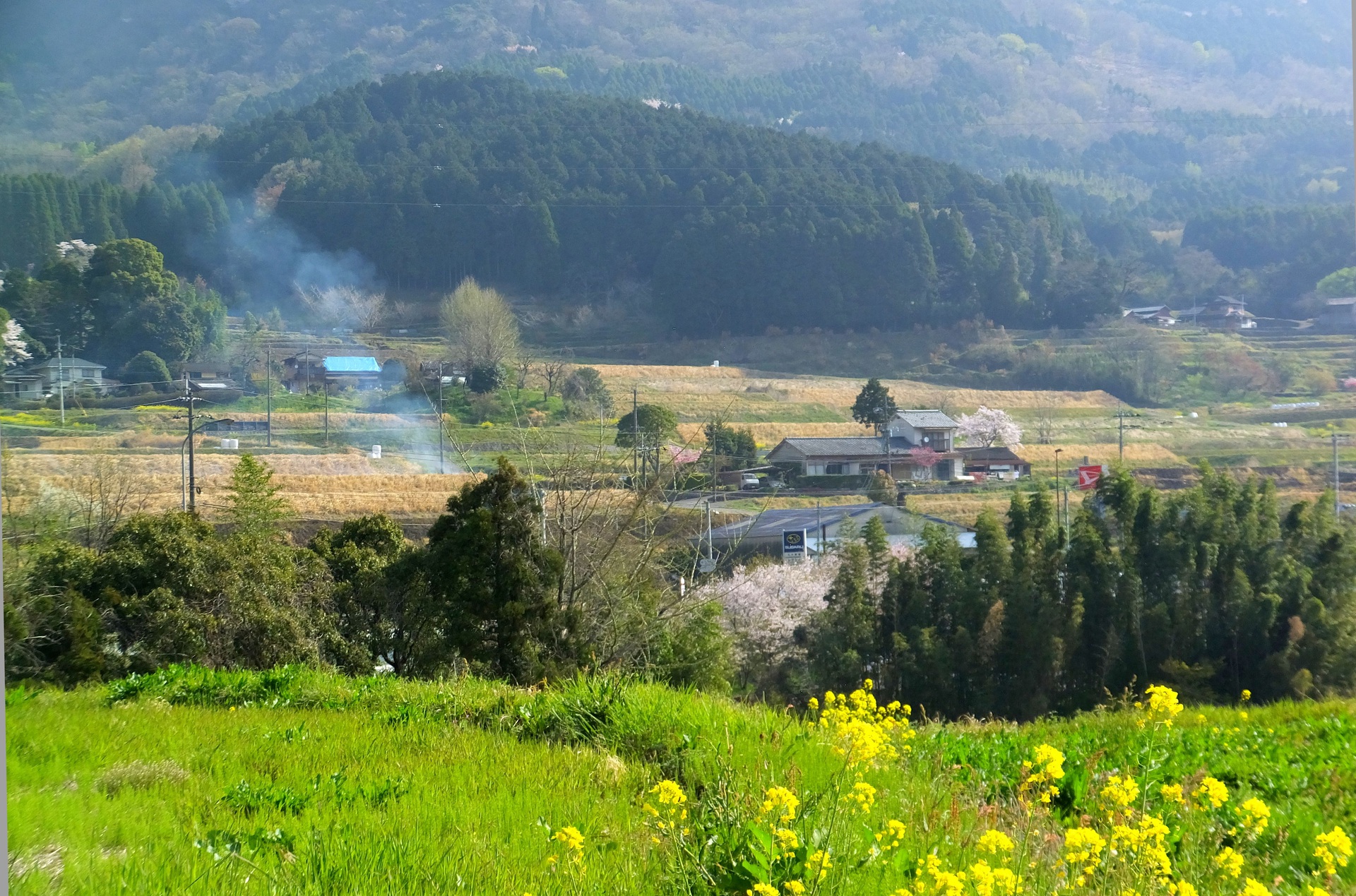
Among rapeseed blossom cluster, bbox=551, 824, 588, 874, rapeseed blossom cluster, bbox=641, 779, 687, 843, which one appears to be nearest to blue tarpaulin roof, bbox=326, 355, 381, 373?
rapeseed blossom cluster, bbox=641, 779, 687, 843

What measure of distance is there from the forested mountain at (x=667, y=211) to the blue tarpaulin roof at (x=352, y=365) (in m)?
2.63

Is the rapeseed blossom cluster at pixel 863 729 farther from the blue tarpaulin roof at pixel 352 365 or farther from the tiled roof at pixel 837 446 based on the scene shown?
the blue tarpaulin roof at pixel 352 365

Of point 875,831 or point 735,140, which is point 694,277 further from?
point 875,831

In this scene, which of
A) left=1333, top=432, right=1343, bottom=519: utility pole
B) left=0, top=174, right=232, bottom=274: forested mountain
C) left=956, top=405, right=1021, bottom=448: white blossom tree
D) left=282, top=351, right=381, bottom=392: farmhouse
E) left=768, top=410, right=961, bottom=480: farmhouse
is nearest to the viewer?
left=1333, top=432, right=1343, bottom=519: utility pole

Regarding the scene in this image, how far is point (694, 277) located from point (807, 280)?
282cm

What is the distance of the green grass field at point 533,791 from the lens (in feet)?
5.68

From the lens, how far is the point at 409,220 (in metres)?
26.0

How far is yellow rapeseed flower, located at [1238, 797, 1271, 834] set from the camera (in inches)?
64.6

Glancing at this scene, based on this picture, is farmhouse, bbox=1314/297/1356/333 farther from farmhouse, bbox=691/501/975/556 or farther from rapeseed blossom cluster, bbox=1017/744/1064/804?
rapeseed blossom cluster, bbox=1017/744/1064/804

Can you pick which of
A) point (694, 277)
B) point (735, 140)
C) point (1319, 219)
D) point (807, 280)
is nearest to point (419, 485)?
point (694, 277)

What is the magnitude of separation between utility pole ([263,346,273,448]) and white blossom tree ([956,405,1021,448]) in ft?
50.0

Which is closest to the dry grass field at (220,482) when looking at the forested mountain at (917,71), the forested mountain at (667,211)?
the forested mountain at (667,211)

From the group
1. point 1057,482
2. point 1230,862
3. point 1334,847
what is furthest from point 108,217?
point 1334,847

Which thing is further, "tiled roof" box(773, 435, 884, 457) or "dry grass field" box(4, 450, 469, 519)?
"tiled roof" box(773, 435, 884, 457)
